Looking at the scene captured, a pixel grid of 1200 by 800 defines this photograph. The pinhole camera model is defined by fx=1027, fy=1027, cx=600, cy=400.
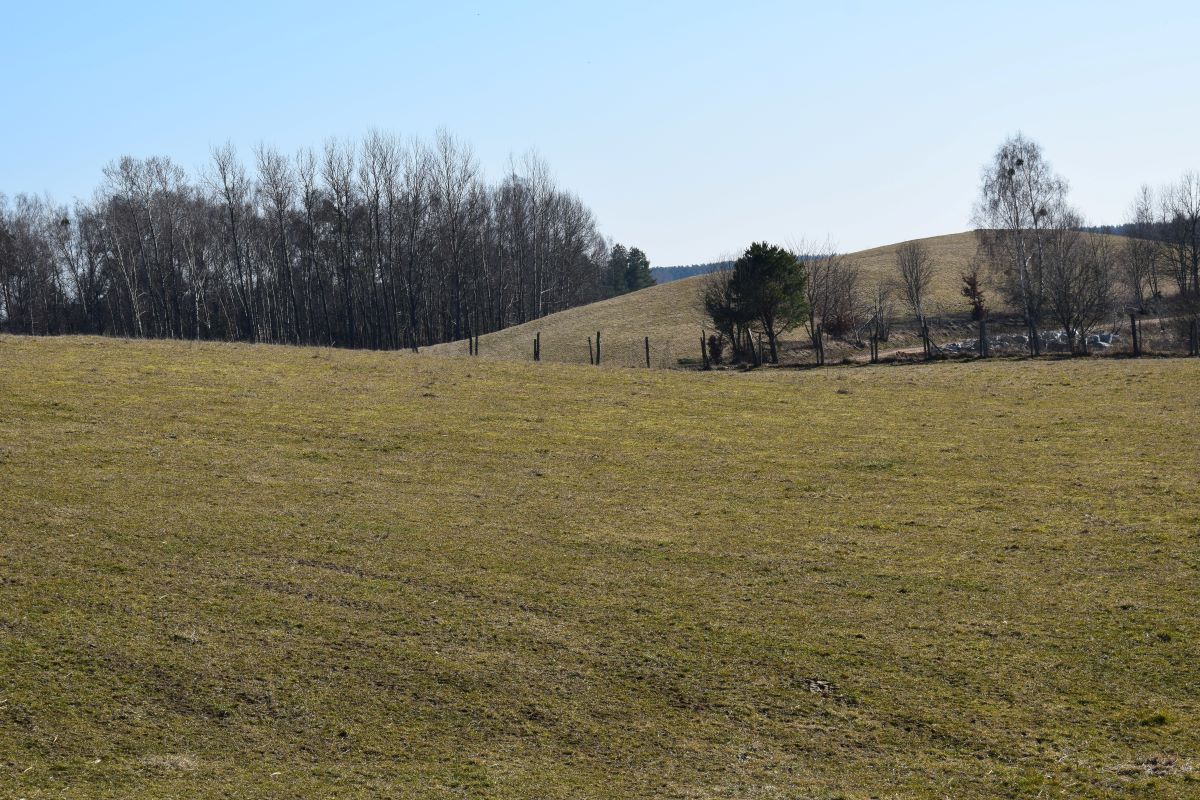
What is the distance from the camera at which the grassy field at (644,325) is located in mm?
70625

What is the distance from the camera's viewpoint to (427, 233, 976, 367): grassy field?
70.6 meters

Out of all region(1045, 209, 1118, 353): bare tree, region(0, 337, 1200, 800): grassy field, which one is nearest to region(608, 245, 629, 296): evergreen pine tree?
region(1045, 209, 1118, 353): bare tree

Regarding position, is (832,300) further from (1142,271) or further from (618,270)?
(618,270)

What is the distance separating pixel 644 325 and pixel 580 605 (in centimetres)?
6640

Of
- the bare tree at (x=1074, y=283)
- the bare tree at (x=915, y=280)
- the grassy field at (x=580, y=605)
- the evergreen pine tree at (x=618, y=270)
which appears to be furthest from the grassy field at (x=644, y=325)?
the evergreen pine tree at (x=618, y=270)

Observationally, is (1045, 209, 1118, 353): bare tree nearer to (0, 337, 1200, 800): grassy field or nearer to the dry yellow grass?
the dry yellow grass

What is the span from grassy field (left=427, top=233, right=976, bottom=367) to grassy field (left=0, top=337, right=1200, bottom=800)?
127ft

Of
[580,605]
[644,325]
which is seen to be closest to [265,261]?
[644,325]

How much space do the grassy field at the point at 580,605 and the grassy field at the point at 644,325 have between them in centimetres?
3885

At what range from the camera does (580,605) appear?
14.6m

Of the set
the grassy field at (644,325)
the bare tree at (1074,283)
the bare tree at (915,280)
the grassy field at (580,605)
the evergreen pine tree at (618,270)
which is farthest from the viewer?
the evergreen pine tree at (618,270)

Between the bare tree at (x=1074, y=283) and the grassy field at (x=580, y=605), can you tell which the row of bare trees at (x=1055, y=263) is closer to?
the bare tree at (x=1074, y=283)

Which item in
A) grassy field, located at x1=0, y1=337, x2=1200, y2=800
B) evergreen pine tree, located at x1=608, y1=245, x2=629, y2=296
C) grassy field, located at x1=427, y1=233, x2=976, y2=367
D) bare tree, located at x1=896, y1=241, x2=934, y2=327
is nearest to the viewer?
grassy field, located at x1=0, y1=337, x2=1200, y2=800

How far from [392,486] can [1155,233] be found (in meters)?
109
